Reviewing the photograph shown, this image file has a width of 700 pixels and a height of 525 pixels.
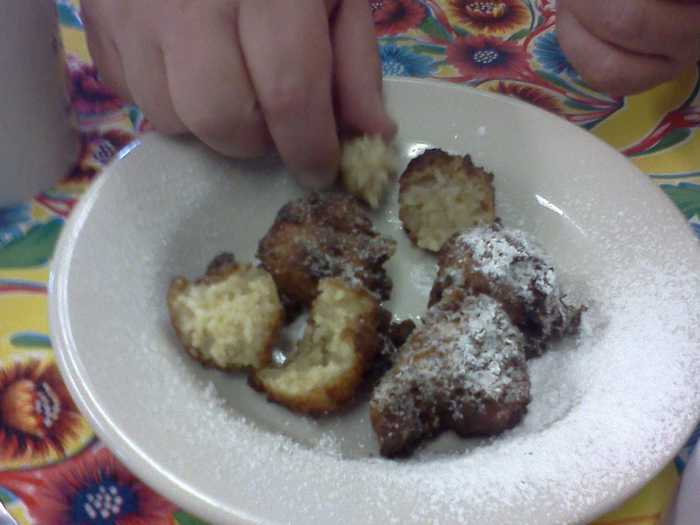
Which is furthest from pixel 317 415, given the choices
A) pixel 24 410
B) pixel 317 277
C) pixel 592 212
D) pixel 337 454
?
pixel 592 212

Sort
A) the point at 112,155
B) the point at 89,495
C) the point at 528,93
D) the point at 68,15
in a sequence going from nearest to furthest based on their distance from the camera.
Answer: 1. the point at 89,495
2. the point at 112,155
3. the point at 528,93
4. the point at 68,15

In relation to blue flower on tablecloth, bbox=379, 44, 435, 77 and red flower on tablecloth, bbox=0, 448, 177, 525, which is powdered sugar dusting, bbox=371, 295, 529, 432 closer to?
red flower on tablecloth, bbox=0, 448, 177, 525

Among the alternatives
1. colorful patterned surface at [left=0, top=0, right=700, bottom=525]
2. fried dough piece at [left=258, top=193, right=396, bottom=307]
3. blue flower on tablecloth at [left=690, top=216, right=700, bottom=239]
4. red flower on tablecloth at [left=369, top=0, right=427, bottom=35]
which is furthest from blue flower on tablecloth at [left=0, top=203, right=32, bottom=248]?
blue flower on tablecloth at [left=690, top=216, right=700, bottom=239]

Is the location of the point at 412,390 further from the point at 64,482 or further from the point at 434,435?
the point at 64,482

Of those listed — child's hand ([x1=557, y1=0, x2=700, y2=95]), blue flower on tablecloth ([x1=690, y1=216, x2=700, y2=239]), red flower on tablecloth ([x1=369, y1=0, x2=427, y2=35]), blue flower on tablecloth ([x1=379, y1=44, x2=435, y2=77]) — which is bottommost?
blue flower on tablecloth ([x1=690, y1=216, x2=700, y2=239])

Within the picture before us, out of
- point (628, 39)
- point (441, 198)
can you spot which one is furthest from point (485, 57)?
point (441, 198)

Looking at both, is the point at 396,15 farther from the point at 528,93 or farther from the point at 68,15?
the point at 68,15

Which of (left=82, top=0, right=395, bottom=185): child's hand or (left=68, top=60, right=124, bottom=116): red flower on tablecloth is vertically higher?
(left=82, top=0, right=395, bottom=185): child's hand
